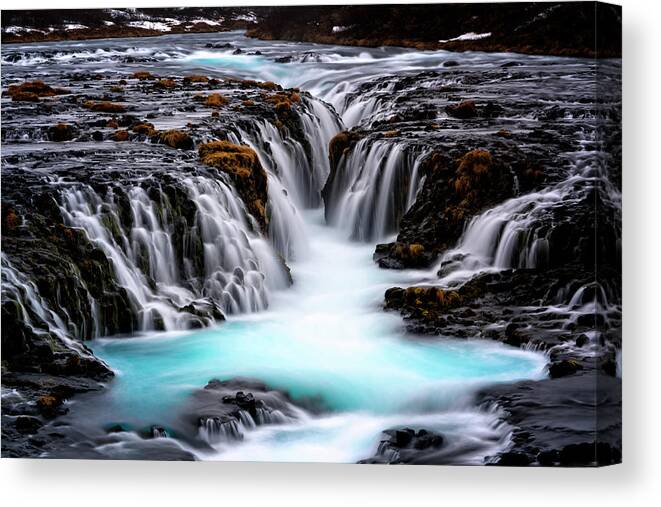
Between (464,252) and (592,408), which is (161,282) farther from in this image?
(592,408)

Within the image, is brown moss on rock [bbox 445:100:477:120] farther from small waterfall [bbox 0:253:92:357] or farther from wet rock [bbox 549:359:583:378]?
small waterfall [bbox 0:253:92:357]

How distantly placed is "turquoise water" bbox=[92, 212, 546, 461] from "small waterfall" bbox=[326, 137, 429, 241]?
217 millimetres

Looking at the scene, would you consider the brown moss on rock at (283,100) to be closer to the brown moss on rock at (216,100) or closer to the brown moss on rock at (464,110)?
the brown moss on rock at (216,100)

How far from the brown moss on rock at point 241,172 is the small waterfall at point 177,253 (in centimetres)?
10

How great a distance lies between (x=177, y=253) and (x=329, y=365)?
4.45 feet

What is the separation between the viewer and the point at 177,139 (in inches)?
333

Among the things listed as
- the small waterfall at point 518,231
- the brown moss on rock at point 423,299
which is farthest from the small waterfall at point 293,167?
the small waterfall at point 518,231

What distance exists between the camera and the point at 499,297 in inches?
312

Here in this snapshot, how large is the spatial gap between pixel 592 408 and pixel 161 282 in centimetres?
304

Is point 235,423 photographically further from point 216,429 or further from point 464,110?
point 464,110

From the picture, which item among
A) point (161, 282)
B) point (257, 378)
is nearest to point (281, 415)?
point (257, 378)

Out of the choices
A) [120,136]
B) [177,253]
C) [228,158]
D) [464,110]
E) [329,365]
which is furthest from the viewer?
[228,158]

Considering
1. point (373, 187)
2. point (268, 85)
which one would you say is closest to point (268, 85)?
point (268, 85)

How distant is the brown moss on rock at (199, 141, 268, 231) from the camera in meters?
8.53
